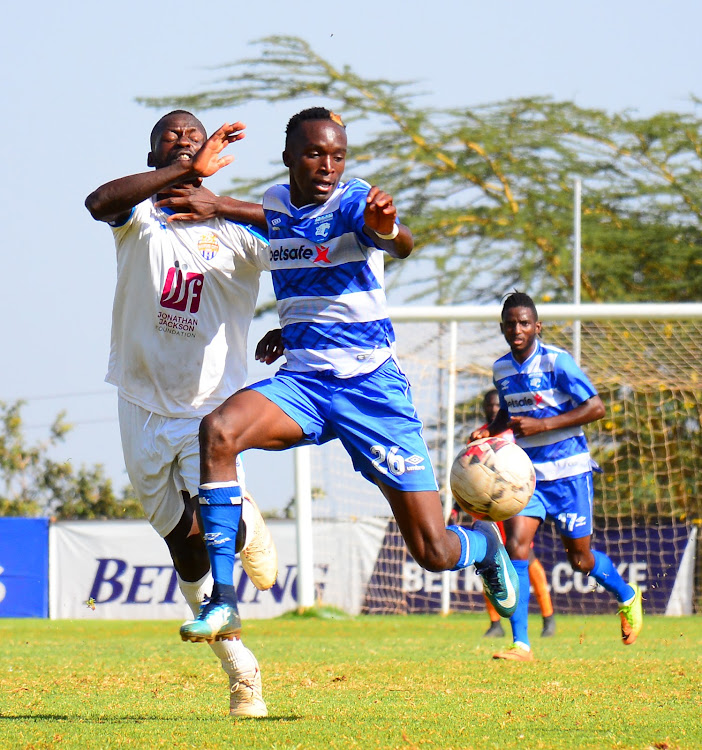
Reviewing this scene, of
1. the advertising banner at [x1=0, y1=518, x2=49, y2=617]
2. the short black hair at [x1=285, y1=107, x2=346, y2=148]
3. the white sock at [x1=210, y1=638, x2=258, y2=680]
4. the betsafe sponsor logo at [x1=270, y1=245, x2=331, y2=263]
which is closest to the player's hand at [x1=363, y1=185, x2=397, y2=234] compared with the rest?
the betsafe sponsor logo at [x1=270, y1=245, x2=331, y2=263]

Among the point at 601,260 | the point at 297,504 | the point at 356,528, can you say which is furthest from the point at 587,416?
the point at 601,260

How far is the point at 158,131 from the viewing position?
5723mm

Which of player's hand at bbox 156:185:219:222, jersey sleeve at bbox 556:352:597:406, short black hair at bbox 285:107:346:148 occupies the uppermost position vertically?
short black hair at bbox 285:107:346:148

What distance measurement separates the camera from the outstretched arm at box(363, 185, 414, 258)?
4.70 meters

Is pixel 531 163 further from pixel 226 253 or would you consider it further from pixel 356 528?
pixel 226 253

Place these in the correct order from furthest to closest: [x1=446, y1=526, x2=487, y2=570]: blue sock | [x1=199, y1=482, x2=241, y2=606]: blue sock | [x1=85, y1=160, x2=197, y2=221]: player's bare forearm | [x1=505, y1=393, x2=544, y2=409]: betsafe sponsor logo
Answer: [x1=505, y1=393, x2=544, y2=409]: betsafe sponsor logo
[x1=446, y1=526, x2=487, y2=570]: blue sock
[x1=85, y1=160, x2=197, y2=221]: player's bare forearm
[x1=199, y1=482, x2=241, y2=606]: blue sock

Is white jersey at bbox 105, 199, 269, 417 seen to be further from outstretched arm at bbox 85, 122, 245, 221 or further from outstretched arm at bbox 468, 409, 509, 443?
outstretched arm at bbox 468, 409, 509, 443

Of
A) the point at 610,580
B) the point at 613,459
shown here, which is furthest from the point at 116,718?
the point at 613,459

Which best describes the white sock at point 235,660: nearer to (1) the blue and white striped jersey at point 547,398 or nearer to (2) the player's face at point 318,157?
(2) the player's face at point 318,157

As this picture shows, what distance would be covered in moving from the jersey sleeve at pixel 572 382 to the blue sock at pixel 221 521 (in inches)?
174

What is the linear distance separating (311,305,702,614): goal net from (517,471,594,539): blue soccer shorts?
20.1ft

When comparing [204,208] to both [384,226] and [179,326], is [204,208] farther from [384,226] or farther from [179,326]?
[384,226]

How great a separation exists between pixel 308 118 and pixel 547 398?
4.21 metres

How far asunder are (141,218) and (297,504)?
914cm
